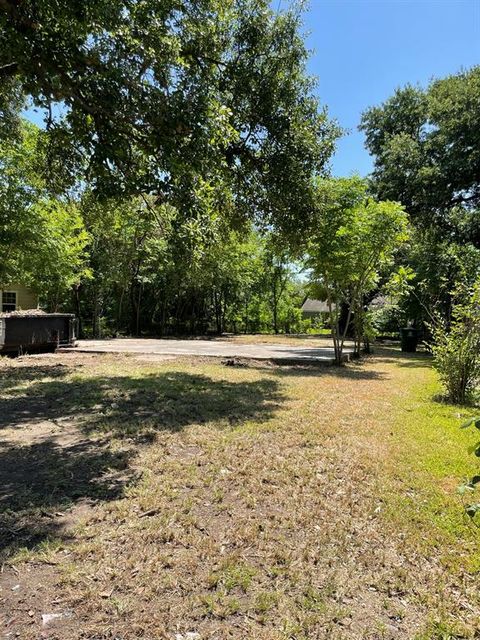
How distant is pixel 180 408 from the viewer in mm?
6047

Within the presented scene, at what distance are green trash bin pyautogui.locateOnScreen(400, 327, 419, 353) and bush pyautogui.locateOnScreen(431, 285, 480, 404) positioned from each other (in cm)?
1114

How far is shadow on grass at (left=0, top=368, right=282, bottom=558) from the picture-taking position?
3.03 m

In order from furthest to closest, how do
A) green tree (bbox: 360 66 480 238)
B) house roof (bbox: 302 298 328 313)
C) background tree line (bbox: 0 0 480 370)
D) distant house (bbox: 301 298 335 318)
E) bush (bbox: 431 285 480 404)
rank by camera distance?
house roof (bbox: 302 298 328 313)
distant house (bbox: 301 298 335 318)
green tree (bbox: 360 66 480 238)
bush (bbox: 431 285 480 404)
background tree line (bbox: 0 0 480 370)

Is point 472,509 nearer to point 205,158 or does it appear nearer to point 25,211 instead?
point 205,158

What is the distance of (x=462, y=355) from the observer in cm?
677

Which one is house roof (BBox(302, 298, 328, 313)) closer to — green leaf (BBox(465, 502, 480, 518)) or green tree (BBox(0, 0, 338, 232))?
green tree (BBox(0, 0, 338, 232))

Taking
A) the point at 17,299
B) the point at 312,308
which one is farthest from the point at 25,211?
the point at 312,308

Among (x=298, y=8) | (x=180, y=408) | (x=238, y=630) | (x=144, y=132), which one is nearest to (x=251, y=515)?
(x=238, y=630)

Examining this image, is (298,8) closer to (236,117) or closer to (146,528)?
(236,117)

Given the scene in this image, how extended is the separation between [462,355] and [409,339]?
11.8 metres

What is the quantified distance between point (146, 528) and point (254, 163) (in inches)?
297

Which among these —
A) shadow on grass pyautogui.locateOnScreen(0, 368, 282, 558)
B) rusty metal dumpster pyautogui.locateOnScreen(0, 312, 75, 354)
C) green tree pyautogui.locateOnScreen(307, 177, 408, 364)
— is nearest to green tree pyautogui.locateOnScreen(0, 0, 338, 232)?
shadow on grass pyautogui.locateOnScreen(0, 368, 282, 558)

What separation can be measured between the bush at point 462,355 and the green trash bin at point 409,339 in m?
11.1

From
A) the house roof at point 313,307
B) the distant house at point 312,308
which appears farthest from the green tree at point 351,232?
the house roof at point 313,307
